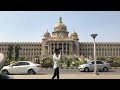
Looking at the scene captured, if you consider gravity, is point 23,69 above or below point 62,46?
below

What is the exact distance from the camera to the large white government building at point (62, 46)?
93.9 meters

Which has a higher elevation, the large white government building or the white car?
the large white government building

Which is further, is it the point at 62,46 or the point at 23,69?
the point at 62,46

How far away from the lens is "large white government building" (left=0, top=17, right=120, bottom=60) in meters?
93.9

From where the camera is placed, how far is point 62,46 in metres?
93.6

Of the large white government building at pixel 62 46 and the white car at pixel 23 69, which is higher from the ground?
the large white government building at pixel 62 46

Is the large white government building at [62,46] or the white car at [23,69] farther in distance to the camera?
the large white government building at [62,46]

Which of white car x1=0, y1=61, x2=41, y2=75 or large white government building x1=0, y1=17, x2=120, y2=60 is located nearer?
white car x1=0, y1=61, x2=41, y2=75
